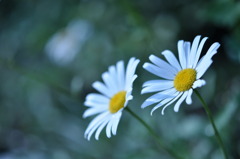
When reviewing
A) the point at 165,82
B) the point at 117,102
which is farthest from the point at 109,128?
the point at 165,82

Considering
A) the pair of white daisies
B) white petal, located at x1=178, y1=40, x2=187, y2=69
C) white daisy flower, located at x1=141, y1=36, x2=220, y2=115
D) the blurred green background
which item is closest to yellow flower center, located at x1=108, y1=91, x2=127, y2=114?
the pair of white daisies

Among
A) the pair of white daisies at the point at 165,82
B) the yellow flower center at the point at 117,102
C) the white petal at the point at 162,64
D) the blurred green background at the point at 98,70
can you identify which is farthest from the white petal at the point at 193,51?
the blurred green background at the point at 98,70

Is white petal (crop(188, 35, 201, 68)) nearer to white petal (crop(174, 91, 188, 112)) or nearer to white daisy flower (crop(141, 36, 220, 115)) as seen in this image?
white daisy flower (crop(141, 36, 220, 115))

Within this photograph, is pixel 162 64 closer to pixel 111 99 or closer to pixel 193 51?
pixel 193 51

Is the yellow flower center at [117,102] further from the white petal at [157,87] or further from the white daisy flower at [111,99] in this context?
the white petal at [157,87]

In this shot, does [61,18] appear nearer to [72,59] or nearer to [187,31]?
[72,59]
